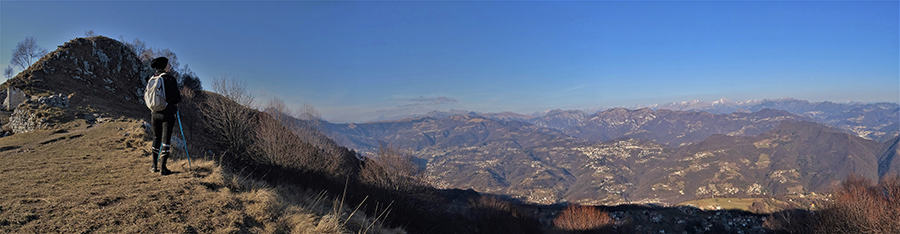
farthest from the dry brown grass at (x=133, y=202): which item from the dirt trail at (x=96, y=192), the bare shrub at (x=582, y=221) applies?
the bare shrub at (x=582, y=221)

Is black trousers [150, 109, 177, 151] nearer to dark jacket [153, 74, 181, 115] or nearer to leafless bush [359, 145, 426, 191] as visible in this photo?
dark jacket [153, 74, 181, 115]

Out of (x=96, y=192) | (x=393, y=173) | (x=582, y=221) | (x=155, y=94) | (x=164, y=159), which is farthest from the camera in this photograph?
(x=582, y=221)

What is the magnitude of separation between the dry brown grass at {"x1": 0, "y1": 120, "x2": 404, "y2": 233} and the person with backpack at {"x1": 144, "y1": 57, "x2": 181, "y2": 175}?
951 millimetres

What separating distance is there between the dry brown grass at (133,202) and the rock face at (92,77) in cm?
1520

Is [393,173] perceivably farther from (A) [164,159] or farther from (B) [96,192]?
(B) [96,192]

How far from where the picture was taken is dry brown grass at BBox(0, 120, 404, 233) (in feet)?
15.7

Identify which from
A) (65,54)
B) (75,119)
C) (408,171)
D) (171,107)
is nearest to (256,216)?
(171,107)

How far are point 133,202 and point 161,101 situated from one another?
2.21 m

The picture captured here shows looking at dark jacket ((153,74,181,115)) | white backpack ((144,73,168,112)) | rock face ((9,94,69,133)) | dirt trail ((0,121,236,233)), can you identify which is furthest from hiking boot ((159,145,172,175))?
rock face ((9,94,69,133))

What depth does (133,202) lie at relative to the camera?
18.6 feet

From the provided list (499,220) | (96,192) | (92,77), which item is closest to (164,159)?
(96,192)

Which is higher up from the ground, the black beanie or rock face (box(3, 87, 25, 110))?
rock face (box(3, 87, 25, 110))

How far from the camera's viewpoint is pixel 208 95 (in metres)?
41.7

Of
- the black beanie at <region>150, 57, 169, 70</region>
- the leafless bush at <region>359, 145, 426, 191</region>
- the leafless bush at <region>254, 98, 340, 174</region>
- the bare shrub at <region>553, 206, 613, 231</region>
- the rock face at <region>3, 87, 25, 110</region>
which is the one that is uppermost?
the rock face at <region>3, 87, 25, 110</region>
